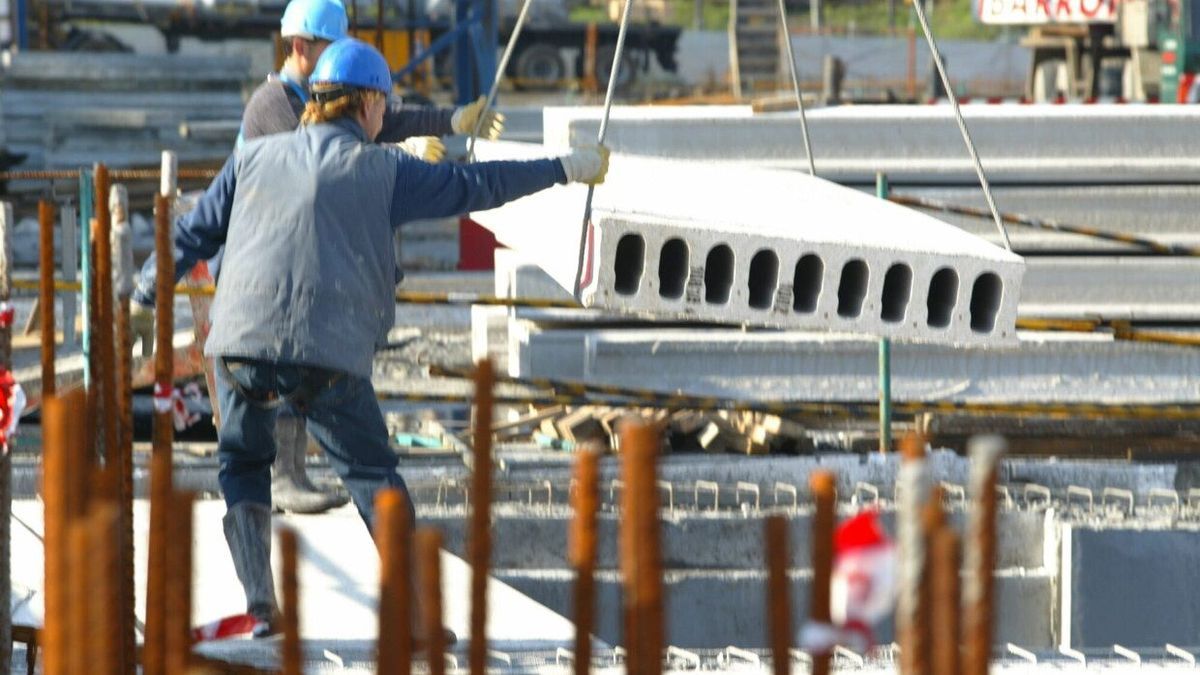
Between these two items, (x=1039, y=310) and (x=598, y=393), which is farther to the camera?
(x=1039, y=310)

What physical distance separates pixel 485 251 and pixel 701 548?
874cm

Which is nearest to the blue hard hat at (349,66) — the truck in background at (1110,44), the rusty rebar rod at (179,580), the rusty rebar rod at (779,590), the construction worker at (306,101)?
the construction worker at (306,101)

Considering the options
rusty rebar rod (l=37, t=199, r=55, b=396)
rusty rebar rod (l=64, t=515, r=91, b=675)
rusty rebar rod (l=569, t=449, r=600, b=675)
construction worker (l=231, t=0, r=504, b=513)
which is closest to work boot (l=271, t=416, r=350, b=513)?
construction worker (l=231, t=0, r=504, b=513)

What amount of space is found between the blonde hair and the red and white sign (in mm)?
19046

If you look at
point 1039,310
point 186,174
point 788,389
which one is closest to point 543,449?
point 788,389

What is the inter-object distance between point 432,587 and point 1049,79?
81.5 feet

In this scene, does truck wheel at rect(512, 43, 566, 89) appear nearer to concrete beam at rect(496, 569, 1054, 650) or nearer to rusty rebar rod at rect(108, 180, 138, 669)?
concrete beam at rect(496, 569, 1054, 650)

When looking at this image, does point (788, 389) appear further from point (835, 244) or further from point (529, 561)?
point (835, 244)

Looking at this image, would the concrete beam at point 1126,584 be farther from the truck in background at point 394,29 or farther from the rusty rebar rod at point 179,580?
the truck in background at point 394,29

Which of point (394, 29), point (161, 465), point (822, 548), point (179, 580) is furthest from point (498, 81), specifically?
point (394, 29)

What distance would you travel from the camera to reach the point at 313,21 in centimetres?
600

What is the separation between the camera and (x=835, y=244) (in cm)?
483

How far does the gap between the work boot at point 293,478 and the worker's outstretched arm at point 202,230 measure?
1.26 metres

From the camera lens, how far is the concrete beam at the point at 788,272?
4789 mm
